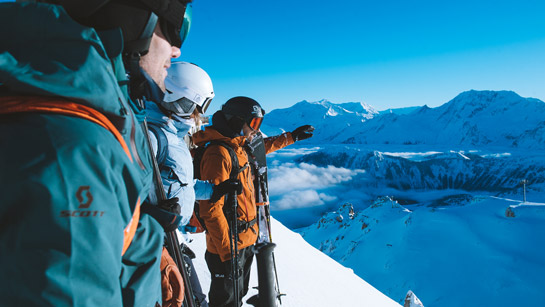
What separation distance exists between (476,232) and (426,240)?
28.1ft

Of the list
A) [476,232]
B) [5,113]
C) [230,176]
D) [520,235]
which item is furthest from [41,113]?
[476,232]

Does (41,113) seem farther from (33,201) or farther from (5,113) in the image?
(33,201)

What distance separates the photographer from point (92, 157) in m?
0.73

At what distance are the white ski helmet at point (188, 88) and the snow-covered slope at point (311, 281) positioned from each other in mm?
2816

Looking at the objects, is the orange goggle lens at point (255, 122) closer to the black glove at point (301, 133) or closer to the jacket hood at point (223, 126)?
the jacket hood at point (223, 126)

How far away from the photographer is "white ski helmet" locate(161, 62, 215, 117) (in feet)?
12.1

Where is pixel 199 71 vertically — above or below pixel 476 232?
above

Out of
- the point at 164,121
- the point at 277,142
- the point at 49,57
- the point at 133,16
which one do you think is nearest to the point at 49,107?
the point at 49,57

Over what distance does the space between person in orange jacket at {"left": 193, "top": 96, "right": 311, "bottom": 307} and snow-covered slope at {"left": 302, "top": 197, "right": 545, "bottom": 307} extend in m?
50.0

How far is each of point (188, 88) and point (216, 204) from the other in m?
1.48

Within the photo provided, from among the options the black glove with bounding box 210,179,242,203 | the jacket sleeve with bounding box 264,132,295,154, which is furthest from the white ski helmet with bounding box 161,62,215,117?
the jacket sleeve with bounding box 264,132,295,154

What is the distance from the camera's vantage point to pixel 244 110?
437 cm

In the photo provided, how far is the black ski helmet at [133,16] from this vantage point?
99cm

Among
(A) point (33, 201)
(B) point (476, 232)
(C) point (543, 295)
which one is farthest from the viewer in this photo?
(B) point (476, 232)
